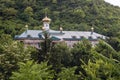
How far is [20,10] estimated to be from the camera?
9931 cm

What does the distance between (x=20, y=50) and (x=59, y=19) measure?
68.2m

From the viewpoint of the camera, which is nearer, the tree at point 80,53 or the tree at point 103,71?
the tree at point 103,71

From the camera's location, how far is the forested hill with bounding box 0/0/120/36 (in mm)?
87750

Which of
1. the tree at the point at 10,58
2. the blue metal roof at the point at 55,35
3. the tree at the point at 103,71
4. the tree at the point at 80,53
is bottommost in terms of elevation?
the blue metal roof at the point at 55,35

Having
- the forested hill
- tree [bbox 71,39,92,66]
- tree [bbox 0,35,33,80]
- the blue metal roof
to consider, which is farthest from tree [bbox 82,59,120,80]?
the forested hill

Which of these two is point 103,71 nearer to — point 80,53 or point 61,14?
point 80,53

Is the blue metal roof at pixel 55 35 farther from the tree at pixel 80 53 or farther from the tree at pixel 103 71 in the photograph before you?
the tree at pixel 103 71

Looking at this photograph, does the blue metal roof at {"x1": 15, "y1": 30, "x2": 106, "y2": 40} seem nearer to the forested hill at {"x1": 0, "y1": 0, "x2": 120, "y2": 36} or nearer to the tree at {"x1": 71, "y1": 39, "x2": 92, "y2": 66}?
the forested hill at {"x1": 0, "y1": 0, "x2": 120, "y2": 36}

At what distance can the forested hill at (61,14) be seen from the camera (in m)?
87.8

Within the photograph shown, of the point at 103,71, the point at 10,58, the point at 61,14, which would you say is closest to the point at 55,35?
the point at 61,14

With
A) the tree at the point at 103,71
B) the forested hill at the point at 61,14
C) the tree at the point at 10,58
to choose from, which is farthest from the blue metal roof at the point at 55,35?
the tree at the point at 103,71

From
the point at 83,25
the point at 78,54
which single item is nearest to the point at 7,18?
the point at 83,25

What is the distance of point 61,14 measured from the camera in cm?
9731

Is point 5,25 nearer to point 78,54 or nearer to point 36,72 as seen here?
point 78,54
